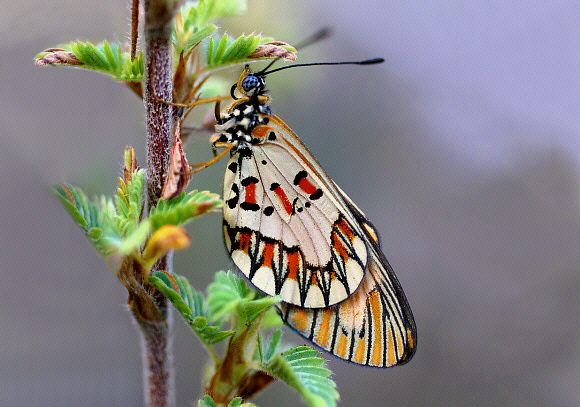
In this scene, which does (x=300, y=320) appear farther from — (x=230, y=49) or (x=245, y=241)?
(x=230, y=49)

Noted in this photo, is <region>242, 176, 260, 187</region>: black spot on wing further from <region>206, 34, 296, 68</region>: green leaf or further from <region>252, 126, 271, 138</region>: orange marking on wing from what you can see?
<region>206, 34, 296, 68</region>: green leaf

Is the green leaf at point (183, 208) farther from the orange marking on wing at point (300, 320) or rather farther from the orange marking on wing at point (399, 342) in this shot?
the orange marking on wing at point (399, 342)

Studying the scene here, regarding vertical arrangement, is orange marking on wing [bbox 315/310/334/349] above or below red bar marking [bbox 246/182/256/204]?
below

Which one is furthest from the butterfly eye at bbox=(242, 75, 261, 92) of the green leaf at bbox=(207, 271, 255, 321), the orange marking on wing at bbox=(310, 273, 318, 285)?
the green leaf at bbox=(207, 271, 255, 321)

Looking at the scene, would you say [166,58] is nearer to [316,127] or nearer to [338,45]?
[316,127]

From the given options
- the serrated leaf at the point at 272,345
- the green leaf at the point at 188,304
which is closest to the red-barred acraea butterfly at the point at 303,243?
the serrated leaf at the point at 272,345

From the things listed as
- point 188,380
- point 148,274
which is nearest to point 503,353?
point 188,380

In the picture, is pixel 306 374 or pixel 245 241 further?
pixel 245 241

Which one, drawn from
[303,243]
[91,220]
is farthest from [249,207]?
[91,220]
